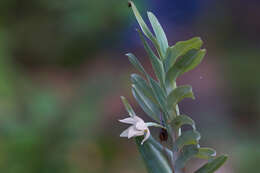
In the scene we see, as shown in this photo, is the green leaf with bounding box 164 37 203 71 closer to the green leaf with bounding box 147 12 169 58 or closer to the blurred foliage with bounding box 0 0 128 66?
the green leaf with bounding box 147 12 169 58

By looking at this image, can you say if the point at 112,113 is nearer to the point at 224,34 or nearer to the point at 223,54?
the point at 223,54

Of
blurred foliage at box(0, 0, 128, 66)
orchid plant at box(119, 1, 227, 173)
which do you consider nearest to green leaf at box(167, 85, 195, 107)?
orchid plant at box(119, 1, 227, 173)

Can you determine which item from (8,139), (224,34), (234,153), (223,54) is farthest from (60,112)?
(224,34)

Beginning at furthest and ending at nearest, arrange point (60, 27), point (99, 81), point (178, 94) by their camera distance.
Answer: point (60, 27) < point (99, 81) < point (178, 94)

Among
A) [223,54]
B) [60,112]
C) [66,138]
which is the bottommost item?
[66,138]

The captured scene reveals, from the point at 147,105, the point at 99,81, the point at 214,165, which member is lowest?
the point at 214,165

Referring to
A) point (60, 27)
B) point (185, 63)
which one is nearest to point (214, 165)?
point (185, 63)

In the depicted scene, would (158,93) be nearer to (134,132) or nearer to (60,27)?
(134,132)

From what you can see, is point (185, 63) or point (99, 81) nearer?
point (185, 63)
